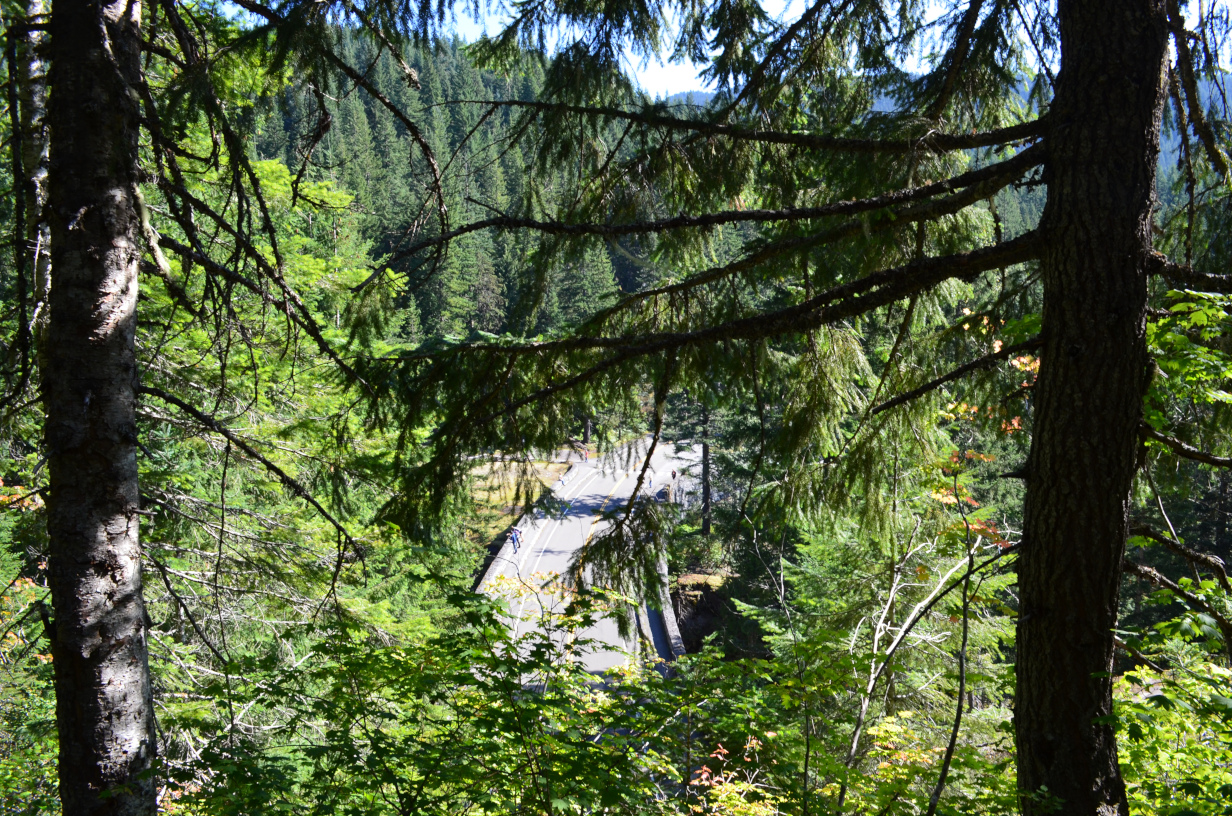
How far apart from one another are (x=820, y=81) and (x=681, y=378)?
2159 mm

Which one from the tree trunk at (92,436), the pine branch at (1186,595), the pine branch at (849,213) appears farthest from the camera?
the pine branch at (849,213)

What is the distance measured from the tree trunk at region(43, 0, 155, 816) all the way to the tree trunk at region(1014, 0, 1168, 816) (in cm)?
339

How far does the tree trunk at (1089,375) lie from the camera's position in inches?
104

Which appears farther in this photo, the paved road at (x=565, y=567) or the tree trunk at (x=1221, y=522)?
the tree trunk at (x=1221, y=522)

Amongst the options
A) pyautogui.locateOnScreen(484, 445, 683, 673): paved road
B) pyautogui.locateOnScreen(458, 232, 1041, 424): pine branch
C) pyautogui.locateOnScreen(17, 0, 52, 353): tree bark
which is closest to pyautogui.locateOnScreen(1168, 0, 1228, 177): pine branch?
pyautogui.locateOnScreen(458, 232, 1041, 424): pine branch

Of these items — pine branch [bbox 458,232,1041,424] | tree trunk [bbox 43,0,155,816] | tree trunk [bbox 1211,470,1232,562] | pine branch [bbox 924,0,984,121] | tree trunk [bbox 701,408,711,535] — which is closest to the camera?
tree trunk [bbox 43,0,155,816]

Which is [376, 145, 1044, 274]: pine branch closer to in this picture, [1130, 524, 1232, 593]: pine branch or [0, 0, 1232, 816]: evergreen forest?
[0, 0, 1232, 816]: evergreen forest

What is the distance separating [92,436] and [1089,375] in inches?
146

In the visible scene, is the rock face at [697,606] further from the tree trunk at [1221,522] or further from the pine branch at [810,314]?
the pine branch at [810,314]

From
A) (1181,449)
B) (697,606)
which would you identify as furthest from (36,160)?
(697,606)

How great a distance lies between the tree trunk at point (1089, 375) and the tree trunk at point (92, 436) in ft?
11.1

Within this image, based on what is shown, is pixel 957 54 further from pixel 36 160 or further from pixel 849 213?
pixel 36 160

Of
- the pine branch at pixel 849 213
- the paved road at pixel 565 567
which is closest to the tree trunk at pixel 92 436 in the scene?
the pine branch at pixel 849 213

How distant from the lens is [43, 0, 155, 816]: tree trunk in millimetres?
2484
